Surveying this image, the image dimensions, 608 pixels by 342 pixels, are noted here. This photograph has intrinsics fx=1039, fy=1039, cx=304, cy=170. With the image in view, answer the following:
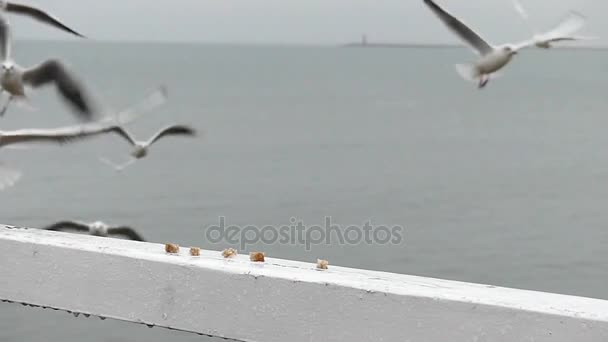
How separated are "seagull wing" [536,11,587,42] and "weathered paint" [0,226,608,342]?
2.43 ft

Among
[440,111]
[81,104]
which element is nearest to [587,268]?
[81,104]

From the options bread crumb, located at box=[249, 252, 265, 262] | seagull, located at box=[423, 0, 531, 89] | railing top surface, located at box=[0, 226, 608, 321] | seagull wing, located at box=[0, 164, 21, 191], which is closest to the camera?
railing top surface, located at box=[0, 226, 608, 321]

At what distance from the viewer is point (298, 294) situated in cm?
177

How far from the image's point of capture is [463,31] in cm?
218

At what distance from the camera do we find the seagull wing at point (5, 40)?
242cm

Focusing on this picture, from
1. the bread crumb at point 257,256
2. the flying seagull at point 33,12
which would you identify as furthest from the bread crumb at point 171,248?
the flying seagull at point 33,12

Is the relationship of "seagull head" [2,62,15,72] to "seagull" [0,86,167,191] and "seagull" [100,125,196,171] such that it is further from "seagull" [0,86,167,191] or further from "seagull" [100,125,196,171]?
"seagull" [100,125,196,171]

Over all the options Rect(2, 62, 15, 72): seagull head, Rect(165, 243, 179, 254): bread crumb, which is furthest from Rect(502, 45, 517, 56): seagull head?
Rect(2, 62, 15, 72): seagull head

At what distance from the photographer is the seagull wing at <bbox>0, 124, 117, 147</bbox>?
1.94 meters

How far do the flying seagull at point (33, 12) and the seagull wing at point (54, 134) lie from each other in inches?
15.7

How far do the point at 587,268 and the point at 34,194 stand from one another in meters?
7.99

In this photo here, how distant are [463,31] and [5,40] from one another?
108 centimetres

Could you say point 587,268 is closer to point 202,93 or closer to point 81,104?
point 81,104

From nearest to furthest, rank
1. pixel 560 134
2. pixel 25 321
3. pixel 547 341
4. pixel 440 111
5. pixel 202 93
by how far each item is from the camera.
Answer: pixel 547 341
pixel 25 321
pixel 560 134
pixel 440 111
pixel 202 93
